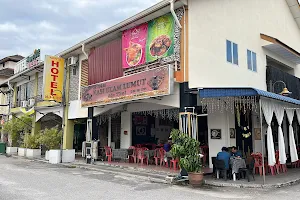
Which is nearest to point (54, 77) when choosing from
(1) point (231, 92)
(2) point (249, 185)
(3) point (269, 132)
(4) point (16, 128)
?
(4) point (16, 128)

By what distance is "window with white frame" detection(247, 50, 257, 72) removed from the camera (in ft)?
43.5

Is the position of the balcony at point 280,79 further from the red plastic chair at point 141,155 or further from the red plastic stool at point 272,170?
the red plastic chair at point 141,155

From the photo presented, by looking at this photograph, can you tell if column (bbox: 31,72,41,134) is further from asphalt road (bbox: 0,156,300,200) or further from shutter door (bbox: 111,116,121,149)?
asphalt road (bbox: 0,156,300,200)

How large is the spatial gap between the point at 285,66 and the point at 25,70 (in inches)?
711

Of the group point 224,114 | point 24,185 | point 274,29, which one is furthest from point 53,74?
point 274,29

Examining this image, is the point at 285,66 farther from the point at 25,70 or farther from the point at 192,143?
the point at 25,70

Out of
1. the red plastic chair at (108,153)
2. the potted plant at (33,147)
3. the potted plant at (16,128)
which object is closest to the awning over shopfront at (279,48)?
the red plastic chair at (108,153)

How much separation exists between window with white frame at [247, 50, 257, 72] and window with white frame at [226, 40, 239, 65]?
3.96 feet

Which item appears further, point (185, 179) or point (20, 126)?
point (20, 126)

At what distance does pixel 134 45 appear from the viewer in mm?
12234

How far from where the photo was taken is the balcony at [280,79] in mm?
14555

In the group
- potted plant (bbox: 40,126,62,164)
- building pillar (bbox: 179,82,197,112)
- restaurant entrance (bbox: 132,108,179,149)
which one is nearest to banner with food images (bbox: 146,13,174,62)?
building pillar (bbox: 179,82,197,112)

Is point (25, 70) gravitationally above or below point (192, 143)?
above

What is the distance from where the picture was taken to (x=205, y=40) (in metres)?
10.8
